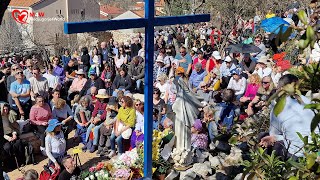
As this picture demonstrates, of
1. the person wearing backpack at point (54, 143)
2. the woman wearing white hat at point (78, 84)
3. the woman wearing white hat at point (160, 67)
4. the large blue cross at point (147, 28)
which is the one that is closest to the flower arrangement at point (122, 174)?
the large blue cross at point (147, 28)

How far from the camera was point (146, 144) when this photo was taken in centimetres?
460

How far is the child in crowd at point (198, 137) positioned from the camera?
6098 millimetres

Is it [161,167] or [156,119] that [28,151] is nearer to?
[156,119]

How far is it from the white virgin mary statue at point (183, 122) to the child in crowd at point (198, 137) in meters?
0.30

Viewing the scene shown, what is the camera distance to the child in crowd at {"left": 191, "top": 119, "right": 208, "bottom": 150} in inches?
240

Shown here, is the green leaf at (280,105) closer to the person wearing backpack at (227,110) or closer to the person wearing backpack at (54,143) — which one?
the person wearing backpack at (54,143)

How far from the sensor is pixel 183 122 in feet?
18.8

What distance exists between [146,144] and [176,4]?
16.1 meters

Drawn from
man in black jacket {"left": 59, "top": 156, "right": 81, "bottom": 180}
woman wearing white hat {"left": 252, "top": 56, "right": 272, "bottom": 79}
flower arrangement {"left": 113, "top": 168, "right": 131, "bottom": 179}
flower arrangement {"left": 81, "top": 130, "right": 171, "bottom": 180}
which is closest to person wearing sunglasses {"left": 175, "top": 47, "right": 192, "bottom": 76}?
woman wearing white hat {"left": 252, "top": 56, "right": 272, "bottom": 79}

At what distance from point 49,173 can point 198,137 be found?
2012mm

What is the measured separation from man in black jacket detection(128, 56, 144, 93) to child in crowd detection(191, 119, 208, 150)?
4.48 meters

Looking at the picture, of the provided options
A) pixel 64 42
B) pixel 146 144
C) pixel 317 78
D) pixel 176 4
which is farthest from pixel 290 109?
pixel 64 42

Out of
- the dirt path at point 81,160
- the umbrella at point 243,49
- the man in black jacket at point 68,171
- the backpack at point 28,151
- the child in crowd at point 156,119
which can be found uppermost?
the umbrella at point 243,49

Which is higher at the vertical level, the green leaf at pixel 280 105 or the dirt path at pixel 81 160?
the green leaf at pixel 280 105
